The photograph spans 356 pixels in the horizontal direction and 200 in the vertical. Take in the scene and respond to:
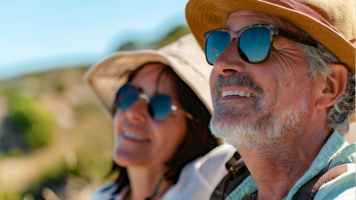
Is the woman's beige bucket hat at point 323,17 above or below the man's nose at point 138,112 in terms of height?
above

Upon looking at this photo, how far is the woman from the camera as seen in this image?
251 centimetres

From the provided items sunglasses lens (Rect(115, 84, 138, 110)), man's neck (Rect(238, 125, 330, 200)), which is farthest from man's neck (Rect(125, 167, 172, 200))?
man's neck (Rect(238, 125, 330, 200))

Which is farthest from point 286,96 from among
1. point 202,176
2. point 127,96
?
point 127,96

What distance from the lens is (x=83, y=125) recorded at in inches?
586

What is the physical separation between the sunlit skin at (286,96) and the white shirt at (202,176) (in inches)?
31.8

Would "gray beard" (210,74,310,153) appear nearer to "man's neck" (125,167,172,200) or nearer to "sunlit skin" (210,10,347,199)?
"sunlit skin" (210,10,347,199)

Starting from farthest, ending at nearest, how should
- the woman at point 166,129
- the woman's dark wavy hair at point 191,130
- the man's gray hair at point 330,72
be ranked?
the woman's dark wavy hair at point 191,130, the woman at point 166,129, the man's gray hair at point 330,72

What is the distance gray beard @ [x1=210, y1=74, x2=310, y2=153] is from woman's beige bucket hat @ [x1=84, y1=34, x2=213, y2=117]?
41.0 inches

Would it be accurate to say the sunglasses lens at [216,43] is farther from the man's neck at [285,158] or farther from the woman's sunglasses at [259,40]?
the man's neck at [285,158]

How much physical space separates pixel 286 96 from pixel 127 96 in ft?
4.96

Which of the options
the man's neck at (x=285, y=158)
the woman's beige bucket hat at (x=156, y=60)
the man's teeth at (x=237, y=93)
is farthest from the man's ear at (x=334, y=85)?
the woman's beige bucket hat at (x=156, y=60)

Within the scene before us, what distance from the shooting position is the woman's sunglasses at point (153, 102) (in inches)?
99.9

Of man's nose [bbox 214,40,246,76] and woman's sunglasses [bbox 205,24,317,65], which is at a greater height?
woman's sunglasses [bbox 205,24,317,65]

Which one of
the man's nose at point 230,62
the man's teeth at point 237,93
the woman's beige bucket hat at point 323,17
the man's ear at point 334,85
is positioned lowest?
the man's teeth at point 237,93
